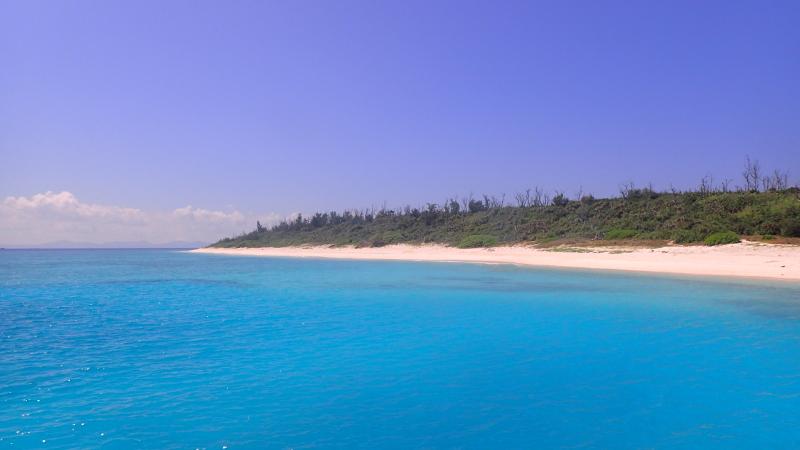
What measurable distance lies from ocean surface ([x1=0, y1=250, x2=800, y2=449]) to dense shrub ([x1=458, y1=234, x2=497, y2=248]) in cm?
4048

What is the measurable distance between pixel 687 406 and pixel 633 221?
5183 cm

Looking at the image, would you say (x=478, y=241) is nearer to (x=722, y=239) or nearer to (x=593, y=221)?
(x=593, y=221)

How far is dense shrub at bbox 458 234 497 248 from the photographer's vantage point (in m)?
58.6

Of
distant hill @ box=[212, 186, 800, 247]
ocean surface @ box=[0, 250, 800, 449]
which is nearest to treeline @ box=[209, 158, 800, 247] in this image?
distant hill @ box=[212, 186, 800, 247]

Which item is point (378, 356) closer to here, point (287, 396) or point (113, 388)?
point (287, 396)

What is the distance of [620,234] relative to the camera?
4881 cm

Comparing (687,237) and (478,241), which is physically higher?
(478,241)

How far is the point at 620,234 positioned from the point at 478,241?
54.9ft

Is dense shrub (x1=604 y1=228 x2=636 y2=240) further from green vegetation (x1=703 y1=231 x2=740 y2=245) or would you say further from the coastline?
green vegetation (x1=703 y1=231 x2=740 y2=245)

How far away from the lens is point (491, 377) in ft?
28.8

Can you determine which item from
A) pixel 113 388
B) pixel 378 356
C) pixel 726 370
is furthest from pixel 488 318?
pixel 113 388

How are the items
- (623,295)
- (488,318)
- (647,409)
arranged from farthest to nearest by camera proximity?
(623,295) < (488,318) < (647,409)

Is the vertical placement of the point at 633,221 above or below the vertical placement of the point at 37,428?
above

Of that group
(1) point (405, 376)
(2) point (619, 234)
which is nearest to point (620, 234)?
(2) point (619, 234)
